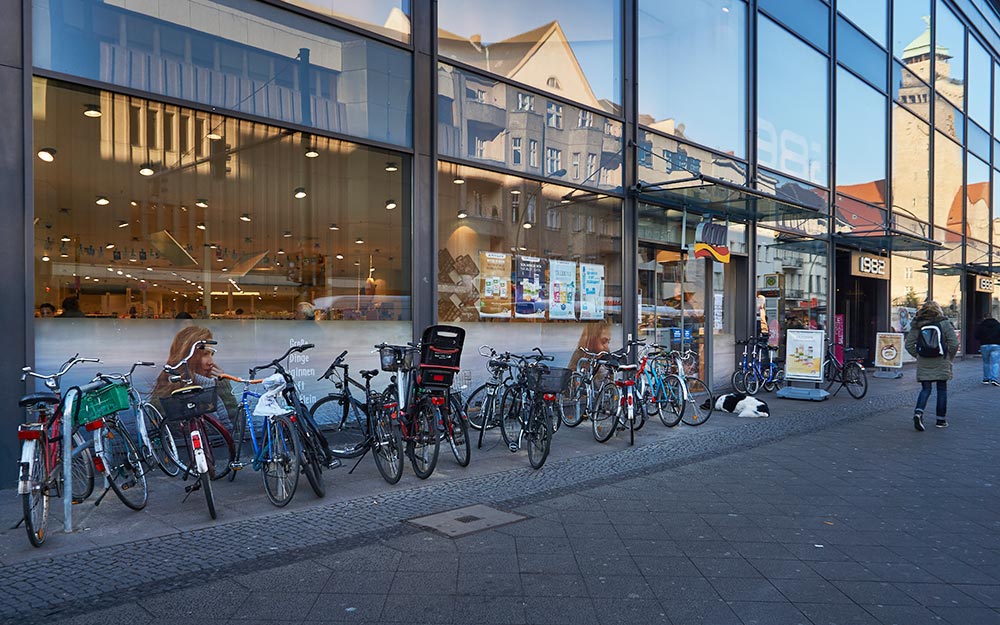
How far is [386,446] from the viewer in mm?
6727

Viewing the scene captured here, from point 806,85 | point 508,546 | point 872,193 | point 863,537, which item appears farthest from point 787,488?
point 872,193

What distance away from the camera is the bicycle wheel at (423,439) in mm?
6801

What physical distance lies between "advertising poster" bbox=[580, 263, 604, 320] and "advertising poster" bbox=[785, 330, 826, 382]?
4.21 metres

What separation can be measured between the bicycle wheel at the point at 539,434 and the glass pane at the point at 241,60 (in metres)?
4.00

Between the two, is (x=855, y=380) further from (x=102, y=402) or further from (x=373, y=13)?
(x=102, y=402)

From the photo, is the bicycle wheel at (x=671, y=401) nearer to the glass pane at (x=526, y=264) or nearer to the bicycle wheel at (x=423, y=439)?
the glass pane at (x=526, y=264)

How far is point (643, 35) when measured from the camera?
12805mm

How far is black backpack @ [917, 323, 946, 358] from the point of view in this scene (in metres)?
10.4

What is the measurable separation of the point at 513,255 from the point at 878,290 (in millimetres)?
14411

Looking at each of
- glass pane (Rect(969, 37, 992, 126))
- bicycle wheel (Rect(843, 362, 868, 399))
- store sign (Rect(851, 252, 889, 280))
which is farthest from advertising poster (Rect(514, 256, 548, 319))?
glass pane (Rect(969, 37, 992, 126))

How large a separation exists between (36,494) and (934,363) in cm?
1086

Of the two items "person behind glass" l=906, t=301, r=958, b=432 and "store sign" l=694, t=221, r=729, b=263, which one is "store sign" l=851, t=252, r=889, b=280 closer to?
"store sign" l=694, t=221, r=729, b=263

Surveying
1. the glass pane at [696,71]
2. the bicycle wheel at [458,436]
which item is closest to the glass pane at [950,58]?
the glass pane at [696,71]

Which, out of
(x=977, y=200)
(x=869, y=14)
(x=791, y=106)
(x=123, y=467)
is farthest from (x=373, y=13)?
(x=977, y=200)
